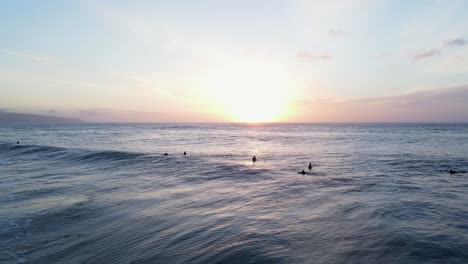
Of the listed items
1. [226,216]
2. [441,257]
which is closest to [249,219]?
[226,216]

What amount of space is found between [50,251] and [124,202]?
6.88m

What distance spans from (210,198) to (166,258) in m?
8.76

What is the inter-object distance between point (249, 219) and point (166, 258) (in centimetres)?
523

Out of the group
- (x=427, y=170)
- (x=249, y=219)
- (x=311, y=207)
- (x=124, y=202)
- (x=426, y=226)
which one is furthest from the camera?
(x=427, y=170)

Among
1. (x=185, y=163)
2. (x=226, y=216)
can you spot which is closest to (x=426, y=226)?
(x=226, y=216)

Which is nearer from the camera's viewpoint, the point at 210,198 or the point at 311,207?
the point at 311,207

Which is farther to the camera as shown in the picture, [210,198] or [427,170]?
[427,170]

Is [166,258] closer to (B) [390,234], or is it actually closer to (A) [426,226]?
(B) [390,234]

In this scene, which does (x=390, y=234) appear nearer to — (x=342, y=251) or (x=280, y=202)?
(x=342, y=251)

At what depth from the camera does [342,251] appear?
10578 mm

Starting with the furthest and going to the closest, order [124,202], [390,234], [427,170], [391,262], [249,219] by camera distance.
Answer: [427,170] < [124,202] < [249,219] < [390,234] < [391,262]

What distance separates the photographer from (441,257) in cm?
1027

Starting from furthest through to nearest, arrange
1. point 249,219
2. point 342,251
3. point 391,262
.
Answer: point 249,219 → point 342,251 → point 391,262

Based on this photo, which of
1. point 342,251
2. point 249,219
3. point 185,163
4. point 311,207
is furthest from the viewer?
point 185,163
